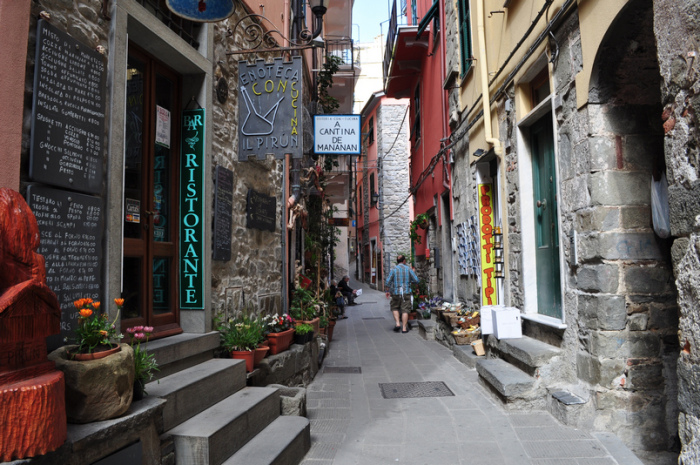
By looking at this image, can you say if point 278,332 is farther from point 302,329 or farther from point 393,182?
point 393,182

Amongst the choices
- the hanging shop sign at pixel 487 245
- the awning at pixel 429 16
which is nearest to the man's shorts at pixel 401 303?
the hanging shop sign at pixel 487 245

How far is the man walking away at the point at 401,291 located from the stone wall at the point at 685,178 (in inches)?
321

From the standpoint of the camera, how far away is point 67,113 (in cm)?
296

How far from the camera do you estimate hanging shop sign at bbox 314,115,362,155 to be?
834 centimetres

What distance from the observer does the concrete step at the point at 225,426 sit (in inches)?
116

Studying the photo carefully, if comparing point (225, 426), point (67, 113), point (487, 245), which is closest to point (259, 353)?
point (225, 426)

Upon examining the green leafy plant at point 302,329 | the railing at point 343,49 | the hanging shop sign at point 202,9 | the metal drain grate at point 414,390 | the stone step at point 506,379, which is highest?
the railing at point 343,49

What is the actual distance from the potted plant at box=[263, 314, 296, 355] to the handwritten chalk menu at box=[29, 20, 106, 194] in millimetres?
2641

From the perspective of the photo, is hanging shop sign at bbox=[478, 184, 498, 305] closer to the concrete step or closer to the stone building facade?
the stone building facade

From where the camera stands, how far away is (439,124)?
10844 millimetres

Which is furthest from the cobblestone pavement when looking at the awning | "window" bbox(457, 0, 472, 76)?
the awning

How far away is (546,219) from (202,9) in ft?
12.9

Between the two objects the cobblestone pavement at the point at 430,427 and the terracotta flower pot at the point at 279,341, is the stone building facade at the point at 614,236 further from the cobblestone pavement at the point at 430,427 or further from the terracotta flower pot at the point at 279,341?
the terracotta flower pot at the point at 279,341

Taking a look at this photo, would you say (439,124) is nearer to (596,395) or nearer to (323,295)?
(323,295)
